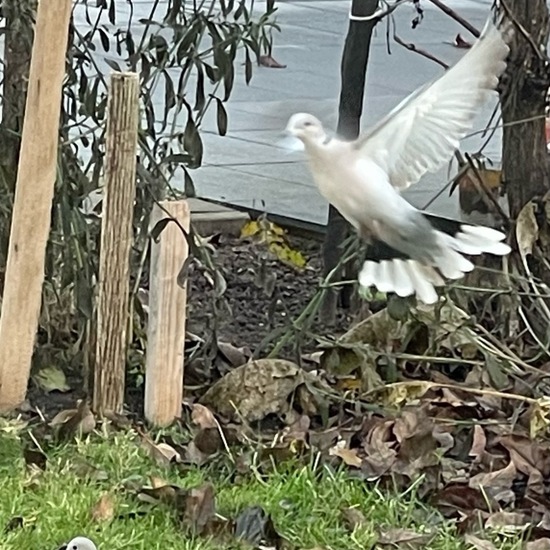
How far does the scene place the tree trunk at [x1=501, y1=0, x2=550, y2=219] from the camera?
4.86 m

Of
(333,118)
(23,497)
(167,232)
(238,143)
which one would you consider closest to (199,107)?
(167,232)

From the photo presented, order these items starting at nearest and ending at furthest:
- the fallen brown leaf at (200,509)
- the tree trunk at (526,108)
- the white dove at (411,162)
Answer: the white dove at (411,162)
the fallen brown leaf at (200,509)
the tree trunk at (526,108)

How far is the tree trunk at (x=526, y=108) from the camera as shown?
486cm

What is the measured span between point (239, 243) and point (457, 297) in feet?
6.87

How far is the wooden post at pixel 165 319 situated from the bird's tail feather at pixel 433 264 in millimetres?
765

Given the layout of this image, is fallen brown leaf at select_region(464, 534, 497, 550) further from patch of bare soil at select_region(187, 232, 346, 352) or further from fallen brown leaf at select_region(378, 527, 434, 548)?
patch of bare soil at select_region(187, 232, 346, 352)

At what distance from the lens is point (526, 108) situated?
16.2 feet

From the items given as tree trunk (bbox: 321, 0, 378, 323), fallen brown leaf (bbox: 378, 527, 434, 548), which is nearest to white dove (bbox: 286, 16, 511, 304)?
fallen brown leaf (bbox: 378, 527, 434, 548)

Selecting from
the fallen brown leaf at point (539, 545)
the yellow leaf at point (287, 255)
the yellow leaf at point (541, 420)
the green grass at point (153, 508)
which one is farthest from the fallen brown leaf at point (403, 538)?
the yellow leaf at point (287, 255)

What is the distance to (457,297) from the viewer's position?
4.81m

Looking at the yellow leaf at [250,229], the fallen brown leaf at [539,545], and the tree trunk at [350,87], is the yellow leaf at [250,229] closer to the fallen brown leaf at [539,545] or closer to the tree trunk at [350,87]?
the tree trunk at [350,87]

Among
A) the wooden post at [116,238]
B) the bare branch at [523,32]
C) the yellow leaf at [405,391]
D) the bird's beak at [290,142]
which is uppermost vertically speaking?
the bare branch at [523,32]

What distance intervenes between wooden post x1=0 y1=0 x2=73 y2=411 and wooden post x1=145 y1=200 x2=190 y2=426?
0.31 meters

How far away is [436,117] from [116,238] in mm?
1175
